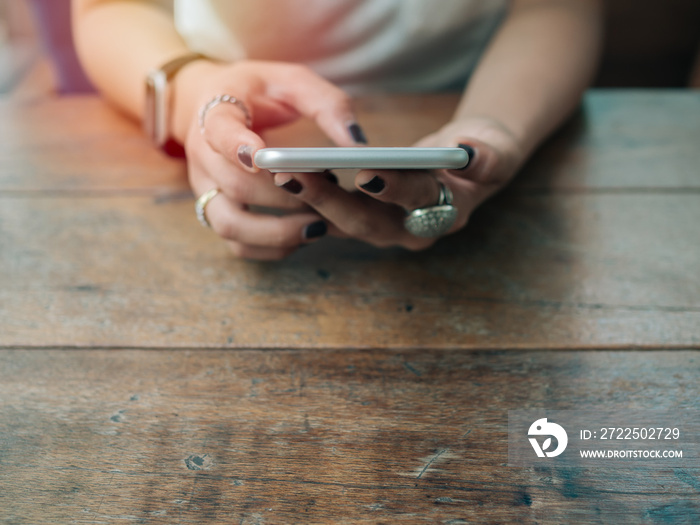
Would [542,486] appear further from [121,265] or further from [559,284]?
[121,265]

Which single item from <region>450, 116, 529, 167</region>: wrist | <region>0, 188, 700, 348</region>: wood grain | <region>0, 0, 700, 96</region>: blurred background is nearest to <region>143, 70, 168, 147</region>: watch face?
A: <region>0, 188, 700, 348</region>: wood grain

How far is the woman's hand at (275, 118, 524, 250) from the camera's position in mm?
394

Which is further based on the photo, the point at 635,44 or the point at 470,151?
the point at 635,44

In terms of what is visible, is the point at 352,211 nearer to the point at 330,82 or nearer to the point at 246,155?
the point at 246,155

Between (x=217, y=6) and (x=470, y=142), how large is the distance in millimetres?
446

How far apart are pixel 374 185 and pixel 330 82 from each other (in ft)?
1.37

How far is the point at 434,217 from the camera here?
0.44 meters

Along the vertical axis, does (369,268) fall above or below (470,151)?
below

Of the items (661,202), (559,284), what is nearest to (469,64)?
(661,202)

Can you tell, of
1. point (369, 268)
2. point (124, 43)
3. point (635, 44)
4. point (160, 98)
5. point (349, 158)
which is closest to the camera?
point (349, 158)

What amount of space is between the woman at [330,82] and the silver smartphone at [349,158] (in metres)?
0.04

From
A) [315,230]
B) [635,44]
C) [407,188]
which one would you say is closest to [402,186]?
[407,188]

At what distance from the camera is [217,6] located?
2.30ft

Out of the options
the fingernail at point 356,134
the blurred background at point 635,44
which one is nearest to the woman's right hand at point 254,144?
the fingernail at point 356,134
